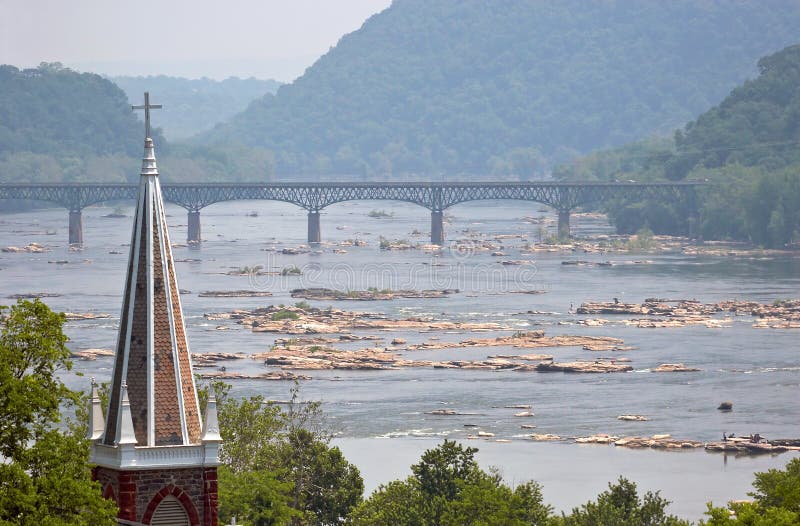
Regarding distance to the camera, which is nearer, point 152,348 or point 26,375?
point 26,375

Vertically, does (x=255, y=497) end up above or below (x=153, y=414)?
below

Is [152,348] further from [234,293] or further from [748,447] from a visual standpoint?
[234,293]

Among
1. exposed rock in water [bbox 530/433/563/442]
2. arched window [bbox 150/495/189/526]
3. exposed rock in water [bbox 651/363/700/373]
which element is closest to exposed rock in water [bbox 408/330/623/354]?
exposed rock in water [bbox 651/363/700/373]

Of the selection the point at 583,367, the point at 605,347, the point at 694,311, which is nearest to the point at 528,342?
the point at 605,347

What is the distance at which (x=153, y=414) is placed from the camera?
113ft

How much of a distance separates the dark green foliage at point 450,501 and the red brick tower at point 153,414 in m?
21.3

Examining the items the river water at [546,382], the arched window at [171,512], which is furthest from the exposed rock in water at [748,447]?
the arched window at [171,512]

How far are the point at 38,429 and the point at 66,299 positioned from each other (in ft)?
386

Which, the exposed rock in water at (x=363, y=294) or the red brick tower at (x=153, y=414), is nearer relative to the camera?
the red brick tower at (x=153, y=414)

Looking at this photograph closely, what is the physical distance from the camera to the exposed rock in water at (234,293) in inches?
6206

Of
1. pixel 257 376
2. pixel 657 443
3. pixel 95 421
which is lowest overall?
pixel 657 443

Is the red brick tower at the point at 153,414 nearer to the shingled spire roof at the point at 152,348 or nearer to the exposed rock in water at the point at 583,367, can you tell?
the shingled spire roof at the point at 152,348

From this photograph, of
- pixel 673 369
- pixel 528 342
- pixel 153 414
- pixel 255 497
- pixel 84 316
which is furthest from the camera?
pixel 84 316

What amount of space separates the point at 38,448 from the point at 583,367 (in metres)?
82.2
